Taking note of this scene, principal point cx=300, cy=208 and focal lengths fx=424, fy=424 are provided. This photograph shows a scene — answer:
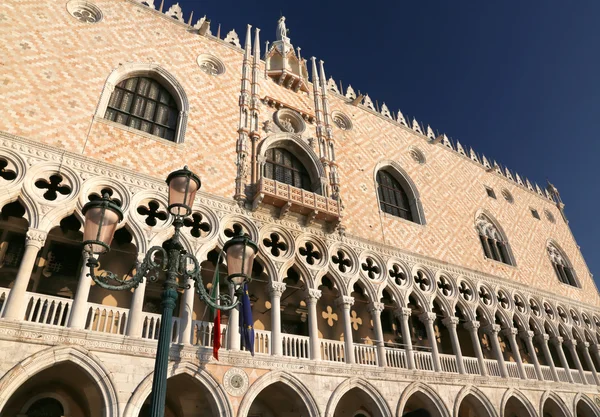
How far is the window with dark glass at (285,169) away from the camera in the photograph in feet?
37.8

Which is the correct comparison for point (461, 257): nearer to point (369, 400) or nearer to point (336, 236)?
point (336, 236)

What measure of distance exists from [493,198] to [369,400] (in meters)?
11.5

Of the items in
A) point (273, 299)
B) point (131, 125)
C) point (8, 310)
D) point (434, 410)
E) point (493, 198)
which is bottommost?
point (434, 410)

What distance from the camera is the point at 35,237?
7.11 m

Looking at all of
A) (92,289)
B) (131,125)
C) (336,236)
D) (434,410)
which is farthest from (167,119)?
(434,410)

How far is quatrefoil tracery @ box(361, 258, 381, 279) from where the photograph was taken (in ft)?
36.1

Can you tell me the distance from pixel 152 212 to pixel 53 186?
72.1 inches

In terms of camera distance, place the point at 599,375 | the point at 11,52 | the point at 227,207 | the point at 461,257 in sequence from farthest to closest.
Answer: the point at 599,375, the point at 461,257, the point at 227,207, the point at 11,52

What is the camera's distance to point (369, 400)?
30.0ft

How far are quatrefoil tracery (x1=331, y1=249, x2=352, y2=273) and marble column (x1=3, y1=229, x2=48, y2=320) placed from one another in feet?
20.6

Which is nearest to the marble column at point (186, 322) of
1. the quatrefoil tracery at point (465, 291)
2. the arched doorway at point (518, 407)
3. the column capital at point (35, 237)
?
the column capital at point (35, 237)

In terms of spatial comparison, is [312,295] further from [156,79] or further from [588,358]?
[588,358]

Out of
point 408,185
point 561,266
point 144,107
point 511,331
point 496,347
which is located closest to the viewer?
point 144,107

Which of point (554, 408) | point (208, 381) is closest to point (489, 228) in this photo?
point (554, 408)
